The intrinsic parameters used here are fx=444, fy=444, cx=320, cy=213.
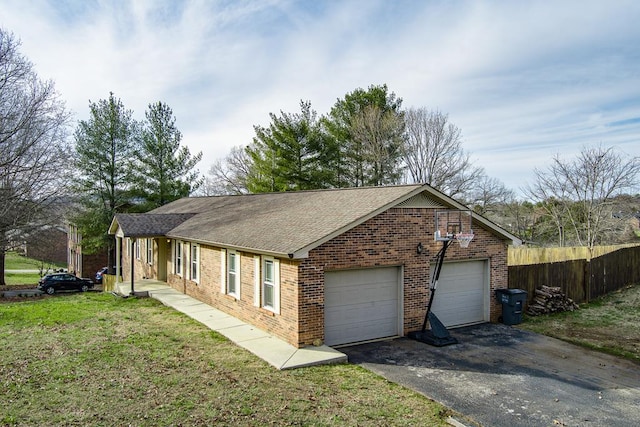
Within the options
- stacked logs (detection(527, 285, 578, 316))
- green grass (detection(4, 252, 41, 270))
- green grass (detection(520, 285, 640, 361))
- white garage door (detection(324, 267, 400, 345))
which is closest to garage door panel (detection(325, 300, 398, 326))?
white garage door (detection(324, 267, 400, 345))

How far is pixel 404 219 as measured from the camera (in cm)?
1190

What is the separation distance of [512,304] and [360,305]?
4989 millimetres

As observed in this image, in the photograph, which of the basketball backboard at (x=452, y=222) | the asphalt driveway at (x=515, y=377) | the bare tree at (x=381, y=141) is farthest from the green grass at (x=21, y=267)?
the asphalt driveway at (x=515, y=377)

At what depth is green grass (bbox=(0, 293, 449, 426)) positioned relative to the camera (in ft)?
22.4

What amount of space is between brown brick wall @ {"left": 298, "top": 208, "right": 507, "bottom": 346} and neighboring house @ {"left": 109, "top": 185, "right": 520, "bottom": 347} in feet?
0.08

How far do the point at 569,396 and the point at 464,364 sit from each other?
215cm

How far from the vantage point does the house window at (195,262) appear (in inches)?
639

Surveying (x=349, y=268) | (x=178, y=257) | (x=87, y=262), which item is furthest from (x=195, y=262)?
(x=87, y=262)

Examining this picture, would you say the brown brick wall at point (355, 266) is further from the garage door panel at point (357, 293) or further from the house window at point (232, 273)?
the garage door panel at point (357, 293)

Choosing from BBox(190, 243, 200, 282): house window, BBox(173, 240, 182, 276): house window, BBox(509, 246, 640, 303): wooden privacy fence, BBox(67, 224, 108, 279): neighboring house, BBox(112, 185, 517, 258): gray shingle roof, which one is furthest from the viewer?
BBox(67, 224, 108, 279): neighboring house

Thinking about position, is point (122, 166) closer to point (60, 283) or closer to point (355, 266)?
point (60, 283)

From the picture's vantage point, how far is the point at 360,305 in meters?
11.4

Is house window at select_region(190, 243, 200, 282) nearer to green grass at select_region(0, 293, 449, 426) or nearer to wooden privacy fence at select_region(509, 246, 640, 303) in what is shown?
green grass at select_region(0, 293, 449, 426)

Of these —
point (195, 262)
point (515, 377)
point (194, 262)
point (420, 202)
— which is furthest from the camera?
point (194, 262)
